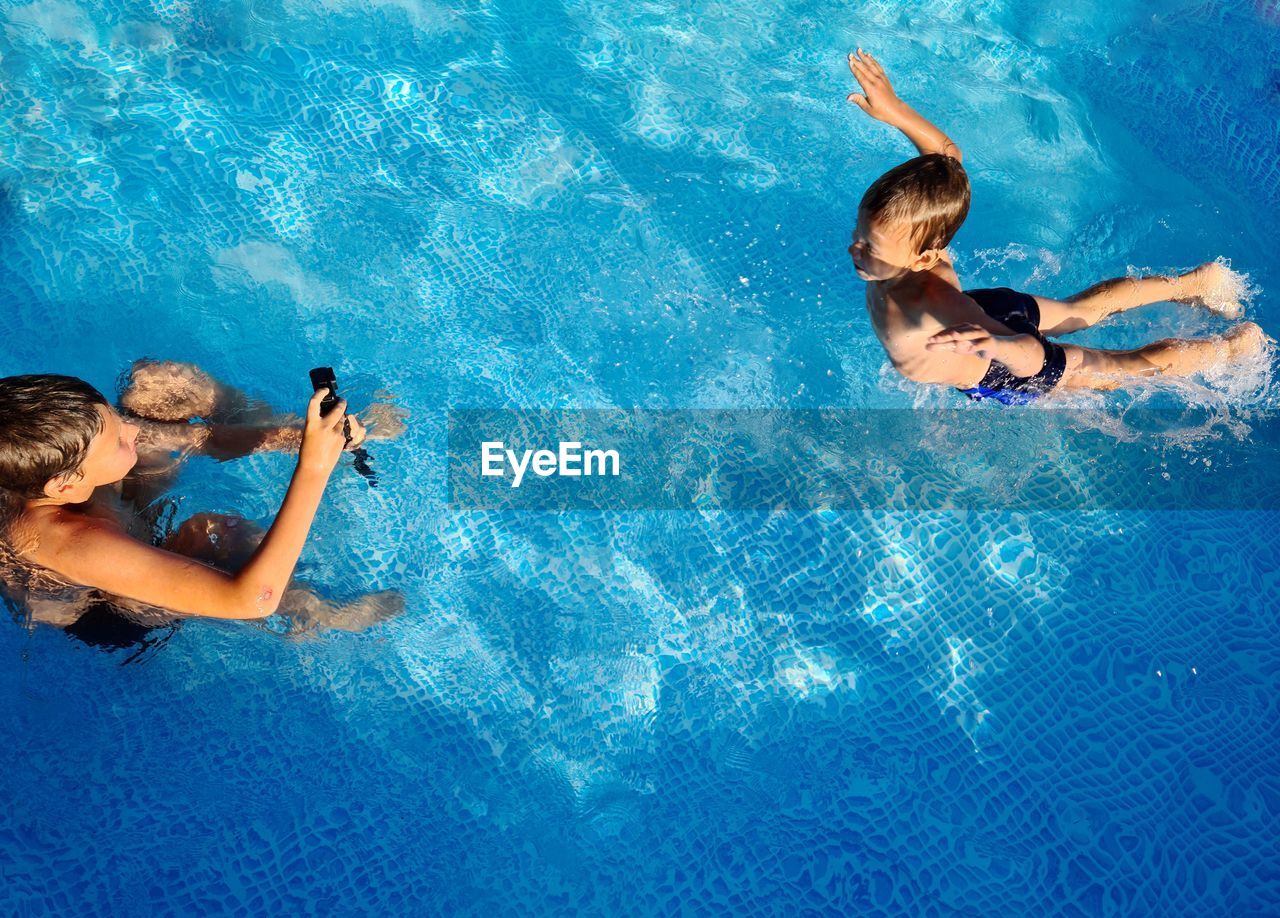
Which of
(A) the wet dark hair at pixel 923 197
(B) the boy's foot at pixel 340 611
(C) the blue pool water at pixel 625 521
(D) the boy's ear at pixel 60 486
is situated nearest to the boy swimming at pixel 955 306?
(A) the wet dark hair at pixel 923 197

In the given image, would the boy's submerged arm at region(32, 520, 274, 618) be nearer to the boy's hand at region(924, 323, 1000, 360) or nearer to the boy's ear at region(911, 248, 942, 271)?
the boy's hand at region(924, 323, 1000, 360)

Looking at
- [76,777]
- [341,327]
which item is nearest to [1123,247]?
[341,327]

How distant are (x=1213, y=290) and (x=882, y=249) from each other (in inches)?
80.6

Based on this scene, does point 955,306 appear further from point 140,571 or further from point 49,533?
point 49,533

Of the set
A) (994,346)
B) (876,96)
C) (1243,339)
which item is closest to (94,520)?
(994,346)

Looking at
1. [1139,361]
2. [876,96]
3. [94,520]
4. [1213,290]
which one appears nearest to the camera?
[94,520]

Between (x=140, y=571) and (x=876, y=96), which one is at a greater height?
(x=876, y=96)

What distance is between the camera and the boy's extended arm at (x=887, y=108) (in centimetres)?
313

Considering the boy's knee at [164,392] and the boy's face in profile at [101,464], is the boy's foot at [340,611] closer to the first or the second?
the boy's knee at [164,392]

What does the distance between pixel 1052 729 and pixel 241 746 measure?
3087 mm

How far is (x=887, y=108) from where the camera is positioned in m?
3.12

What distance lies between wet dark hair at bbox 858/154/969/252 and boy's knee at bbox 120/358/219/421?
2.43 m

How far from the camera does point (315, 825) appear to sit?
121 inches

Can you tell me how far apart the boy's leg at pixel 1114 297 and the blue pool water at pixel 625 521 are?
32cm
